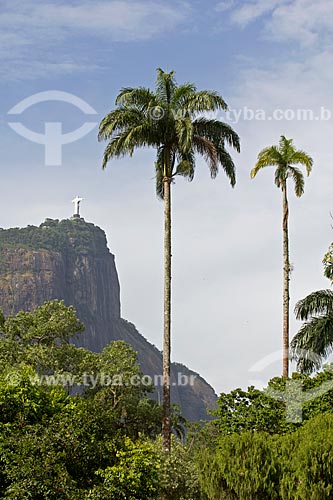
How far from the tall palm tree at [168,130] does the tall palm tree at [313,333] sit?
5.89m

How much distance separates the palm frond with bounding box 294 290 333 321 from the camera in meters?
29.8

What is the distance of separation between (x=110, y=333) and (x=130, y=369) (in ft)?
390

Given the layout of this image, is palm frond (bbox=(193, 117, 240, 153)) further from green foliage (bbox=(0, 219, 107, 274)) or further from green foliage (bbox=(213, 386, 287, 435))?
green foliage (bbox=(0, 219, 107, 274))

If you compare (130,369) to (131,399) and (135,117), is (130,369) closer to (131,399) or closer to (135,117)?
(131,399)

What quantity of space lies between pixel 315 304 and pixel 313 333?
1.09 metres

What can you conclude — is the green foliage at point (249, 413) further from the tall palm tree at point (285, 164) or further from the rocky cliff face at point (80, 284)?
the rocky cliff face at point (80, 284)

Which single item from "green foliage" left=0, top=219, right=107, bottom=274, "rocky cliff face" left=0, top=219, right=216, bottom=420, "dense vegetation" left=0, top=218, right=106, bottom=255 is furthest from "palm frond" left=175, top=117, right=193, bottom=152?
"dense vegetation" left=0, top=218, right=106, bottom=255

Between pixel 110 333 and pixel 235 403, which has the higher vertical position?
pixel 110 333

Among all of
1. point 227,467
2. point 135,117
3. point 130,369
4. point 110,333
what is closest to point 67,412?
point 227,467

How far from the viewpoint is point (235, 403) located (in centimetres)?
2541

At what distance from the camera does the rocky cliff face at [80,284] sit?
A: 138 m

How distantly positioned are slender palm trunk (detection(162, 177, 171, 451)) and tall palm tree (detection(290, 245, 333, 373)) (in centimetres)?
655

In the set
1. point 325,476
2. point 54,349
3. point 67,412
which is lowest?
point 325,476

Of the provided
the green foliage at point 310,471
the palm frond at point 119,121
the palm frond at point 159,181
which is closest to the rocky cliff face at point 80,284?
the palm frond at point 159,181
